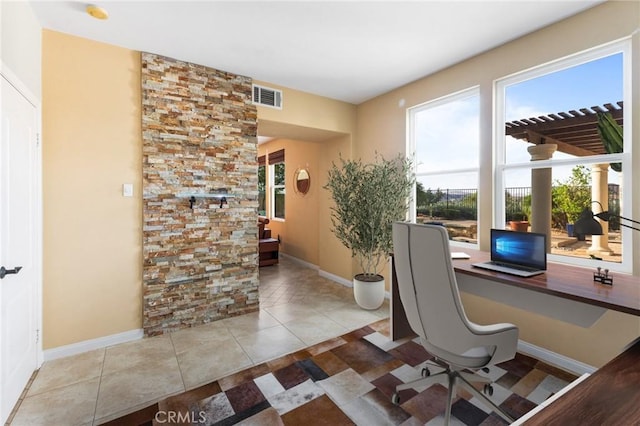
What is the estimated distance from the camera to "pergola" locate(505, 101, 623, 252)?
2.27 meters

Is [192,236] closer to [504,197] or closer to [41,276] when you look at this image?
[41,276]

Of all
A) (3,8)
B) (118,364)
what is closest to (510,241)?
(118,364)

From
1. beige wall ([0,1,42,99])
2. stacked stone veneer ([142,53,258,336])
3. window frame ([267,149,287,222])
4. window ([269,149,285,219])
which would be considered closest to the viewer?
beige wall ([0,1,42,99])

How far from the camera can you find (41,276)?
2.40 metres

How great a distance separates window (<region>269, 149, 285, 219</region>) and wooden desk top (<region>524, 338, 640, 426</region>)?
20.0 feet

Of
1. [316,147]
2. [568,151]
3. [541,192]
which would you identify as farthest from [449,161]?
[316,147]

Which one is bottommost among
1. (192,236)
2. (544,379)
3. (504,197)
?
(544,379)

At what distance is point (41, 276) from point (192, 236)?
4.01 ft

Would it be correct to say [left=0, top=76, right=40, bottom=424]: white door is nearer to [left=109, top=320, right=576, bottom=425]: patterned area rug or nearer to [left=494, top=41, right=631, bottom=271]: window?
[left=109, top=320, right=576, bottom=425]: patterned area rug

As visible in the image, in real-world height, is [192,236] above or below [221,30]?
below

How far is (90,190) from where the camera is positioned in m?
2.63

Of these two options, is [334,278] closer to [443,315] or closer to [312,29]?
[443,315]

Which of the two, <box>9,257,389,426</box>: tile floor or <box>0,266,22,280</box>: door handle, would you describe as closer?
<box>0,266,22,280</box>: door handle

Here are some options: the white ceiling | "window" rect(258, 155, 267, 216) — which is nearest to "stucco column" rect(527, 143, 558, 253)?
the white ceiling
